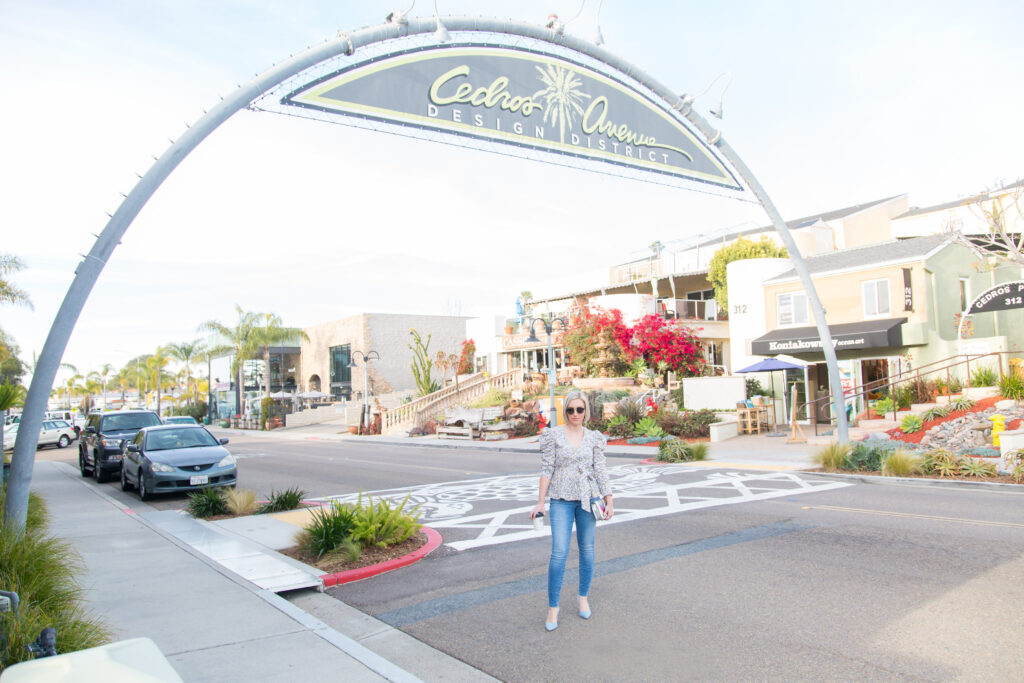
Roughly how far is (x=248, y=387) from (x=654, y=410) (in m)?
60.7

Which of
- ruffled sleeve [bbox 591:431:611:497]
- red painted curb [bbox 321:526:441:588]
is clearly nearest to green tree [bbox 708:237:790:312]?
red painted curb [bbox 321:526:441:588]

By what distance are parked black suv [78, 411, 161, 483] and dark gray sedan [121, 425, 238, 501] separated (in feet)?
7.58

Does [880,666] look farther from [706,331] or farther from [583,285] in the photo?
[583,285]

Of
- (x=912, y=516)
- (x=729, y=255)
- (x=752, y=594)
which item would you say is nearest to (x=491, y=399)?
(x=729, y=255)

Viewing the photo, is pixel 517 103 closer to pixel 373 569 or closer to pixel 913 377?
pixel 373 569

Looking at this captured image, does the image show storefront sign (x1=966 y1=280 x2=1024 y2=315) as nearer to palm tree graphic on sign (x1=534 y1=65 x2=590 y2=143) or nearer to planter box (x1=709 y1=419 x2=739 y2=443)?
planter box (x1=709 y1=419 x2=739 y2=443)

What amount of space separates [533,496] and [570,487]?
757 centimetres

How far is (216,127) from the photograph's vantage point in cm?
918

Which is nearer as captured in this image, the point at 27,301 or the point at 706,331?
the point at 27,301

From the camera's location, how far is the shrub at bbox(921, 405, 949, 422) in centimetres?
1902

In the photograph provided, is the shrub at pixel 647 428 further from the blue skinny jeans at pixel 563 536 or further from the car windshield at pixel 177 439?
the blue skinny jeans at pixel 563 536

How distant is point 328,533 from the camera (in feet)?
27.3

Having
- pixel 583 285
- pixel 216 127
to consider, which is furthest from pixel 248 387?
pixel 216 127

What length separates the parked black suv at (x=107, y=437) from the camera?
17.5 meters
